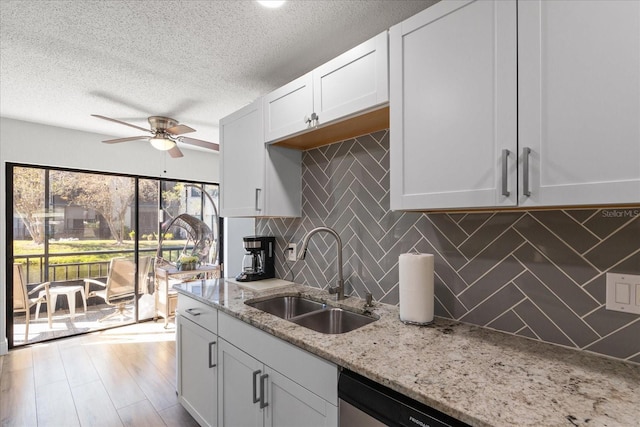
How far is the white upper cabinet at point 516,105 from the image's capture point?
84 centimetres

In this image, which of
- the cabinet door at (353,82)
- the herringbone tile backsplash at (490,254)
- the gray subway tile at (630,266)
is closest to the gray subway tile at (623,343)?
the herringbone tile backsplash at (490,254)

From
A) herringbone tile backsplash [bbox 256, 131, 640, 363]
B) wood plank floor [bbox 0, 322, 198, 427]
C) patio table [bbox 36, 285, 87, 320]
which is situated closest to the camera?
herringbone tile backsplash [bbox 256, 131, 640, 363]

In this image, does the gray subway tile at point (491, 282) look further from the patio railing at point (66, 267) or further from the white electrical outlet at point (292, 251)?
the patio railing at point (66, 267)

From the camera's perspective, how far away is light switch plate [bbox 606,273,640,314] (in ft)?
3.39

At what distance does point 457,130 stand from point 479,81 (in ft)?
0.57

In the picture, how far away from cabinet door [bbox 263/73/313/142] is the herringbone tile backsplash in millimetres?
357

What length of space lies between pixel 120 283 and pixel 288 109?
145 inches

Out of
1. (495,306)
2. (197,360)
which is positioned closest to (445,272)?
(495,306)

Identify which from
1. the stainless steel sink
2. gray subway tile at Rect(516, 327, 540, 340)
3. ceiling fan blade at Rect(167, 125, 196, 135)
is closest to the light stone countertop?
gray subway tile at Rect(516, 327, 540, 340)

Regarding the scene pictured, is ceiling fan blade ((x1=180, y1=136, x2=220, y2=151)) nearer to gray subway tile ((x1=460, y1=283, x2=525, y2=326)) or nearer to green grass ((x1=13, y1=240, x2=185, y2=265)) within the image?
green grass ((x1=13, y1=240, x2=185, y2=265))

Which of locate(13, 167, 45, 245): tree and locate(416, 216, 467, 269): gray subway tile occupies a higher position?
locate(13, 167, 45, 245): tree

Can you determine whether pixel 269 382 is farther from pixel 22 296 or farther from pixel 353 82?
pixel 22 296

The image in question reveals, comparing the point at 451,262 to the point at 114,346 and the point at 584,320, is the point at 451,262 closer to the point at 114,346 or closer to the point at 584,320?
the point at 584,320

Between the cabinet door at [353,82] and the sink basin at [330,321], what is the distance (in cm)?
104
